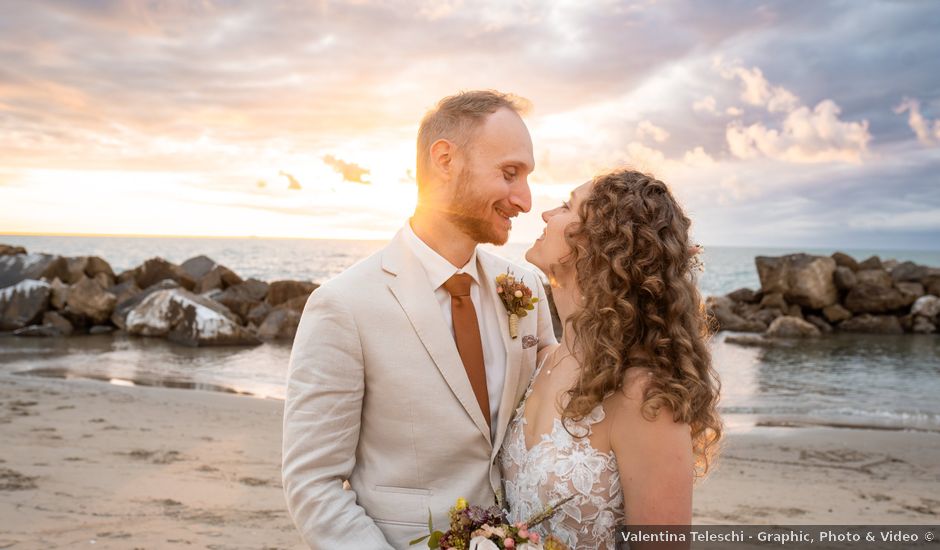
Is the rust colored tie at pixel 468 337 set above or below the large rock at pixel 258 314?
above

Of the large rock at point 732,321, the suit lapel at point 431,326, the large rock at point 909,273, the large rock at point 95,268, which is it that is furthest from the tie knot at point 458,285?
→ the large rock at point 909,273

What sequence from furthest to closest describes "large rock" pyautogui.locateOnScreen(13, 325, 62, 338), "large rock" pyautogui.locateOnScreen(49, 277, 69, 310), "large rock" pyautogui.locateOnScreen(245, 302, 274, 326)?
"large rock" pyautogui.locateOnScreen(245, 302, 274, 326)
"large rock" pyautogui.locateOnScreen(49, 277, 69, 310)
"large rock" pyautogui.locateOnScreen(13, 325, 62, 338)

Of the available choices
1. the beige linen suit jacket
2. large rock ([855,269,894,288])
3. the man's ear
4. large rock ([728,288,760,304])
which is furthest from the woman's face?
large rock ([728,288,760,304])

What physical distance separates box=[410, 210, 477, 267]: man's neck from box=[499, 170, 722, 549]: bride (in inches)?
17.6

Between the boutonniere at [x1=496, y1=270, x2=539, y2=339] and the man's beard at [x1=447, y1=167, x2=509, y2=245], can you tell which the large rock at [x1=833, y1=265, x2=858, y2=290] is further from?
the man's beard at [x1=447, y1=167, x2=509, y2=245]

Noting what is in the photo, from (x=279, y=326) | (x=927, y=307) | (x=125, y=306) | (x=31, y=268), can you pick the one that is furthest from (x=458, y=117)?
(x=927, y=307)

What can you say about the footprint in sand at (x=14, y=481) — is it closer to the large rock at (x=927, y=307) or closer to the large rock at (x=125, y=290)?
the large rock at (x=125, y=290)

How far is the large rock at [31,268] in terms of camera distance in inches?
883

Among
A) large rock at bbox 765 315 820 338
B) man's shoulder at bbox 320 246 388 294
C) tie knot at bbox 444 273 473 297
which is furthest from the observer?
large rock at bbox 765 315 820 338

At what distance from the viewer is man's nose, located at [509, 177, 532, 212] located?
3166 mm

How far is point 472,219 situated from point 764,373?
14.4 meters

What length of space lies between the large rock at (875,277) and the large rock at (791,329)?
14.0 ft

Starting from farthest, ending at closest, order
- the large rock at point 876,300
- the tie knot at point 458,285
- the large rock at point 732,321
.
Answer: the large rock at point 876,300, the large rock at point 732,321, the tie knot at point 458,285

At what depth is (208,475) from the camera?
722 centimetres
